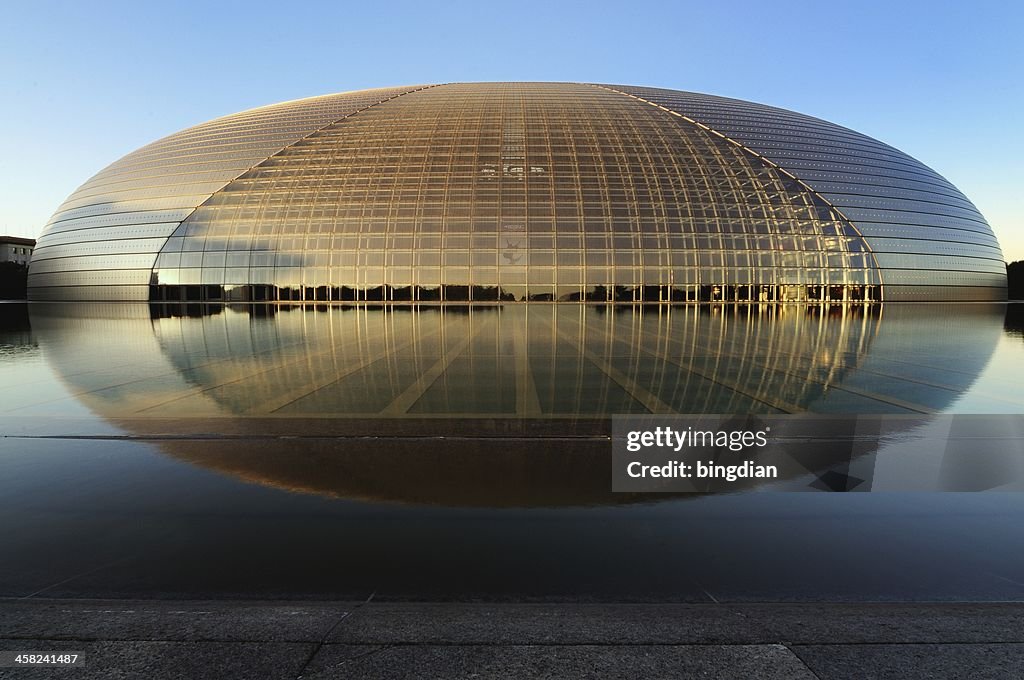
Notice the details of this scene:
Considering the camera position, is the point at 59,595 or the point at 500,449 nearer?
the point at 59,595

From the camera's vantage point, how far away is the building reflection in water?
593 cm

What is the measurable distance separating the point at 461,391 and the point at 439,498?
4982mm

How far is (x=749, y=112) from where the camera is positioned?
5156cm

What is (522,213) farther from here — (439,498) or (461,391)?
(439,498)

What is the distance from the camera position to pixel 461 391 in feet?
33.0

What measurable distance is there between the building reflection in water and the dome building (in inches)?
913

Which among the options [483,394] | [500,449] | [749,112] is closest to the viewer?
[500,449]

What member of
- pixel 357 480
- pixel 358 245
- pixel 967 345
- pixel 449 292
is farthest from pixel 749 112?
pixel 357 480

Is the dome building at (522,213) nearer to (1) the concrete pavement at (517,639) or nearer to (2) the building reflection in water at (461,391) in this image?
(2) the building reflection in water at (461,391)

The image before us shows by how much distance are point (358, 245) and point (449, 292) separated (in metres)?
7.12

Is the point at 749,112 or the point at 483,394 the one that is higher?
the point at 749,112

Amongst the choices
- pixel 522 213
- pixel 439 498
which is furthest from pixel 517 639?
pixel 522 213

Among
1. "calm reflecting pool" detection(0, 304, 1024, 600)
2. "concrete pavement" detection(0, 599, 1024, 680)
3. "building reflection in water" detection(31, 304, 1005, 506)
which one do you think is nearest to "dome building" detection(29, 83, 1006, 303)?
"building reflection in water" detection(31, 304, 1005, 506)

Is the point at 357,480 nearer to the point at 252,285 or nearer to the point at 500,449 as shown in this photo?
the point at 500,449
